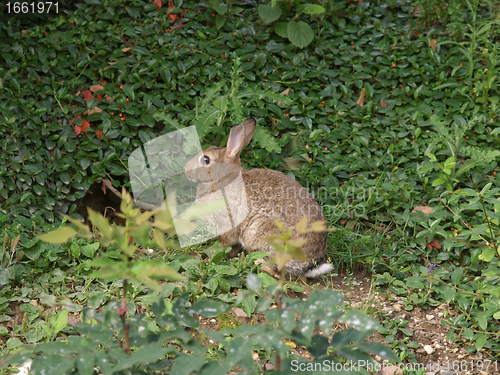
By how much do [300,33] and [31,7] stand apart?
344 cm

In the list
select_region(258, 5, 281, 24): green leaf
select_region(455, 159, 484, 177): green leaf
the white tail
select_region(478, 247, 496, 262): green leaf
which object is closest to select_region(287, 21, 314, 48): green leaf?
select_region(258, 5, 281, 24): green leaf

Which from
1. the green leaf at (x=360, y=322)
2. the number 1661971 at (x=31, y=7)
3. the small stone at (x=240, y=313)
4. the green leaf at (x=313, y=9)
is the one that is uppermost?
the number 1661971 at (x=31, y=7)

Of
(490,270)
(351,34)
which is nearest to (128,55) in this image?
(351,34)

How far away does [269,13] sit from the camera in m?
6.08

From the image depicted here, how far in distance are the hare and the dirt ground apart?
1.05ft

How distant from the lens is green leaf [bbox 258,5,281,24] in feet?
19.8

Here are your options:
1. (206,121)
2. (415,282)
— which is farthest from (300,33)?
(415,282)

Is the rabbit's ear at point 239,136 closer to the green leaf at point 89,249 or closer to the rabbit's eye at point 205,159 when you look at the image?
the rabbit's eye at point 205,159

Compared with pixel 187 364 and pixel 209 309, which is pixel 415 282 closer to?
pixel 209 309

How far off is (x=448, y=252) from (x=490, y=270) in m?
0.97

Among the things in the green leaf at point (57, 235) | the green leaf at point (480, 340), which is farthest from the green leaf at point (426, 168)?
the green leaf at point (57, 235)

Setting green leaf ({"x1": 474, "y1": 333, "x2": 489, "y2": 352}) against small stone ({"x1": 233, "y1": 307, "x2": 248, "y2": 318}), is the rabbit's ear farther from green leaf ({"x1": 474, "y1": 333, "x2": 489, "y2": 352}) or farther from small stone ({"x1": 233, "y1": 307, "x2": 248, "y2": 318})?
green leaf ({"x1": 474, "y1": 333, "x2": 489, "y2": 352})

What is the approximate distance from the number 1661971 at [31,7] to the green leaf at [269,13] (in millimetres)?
2636

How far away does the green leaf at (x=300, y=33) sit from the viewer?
19.8 ft
